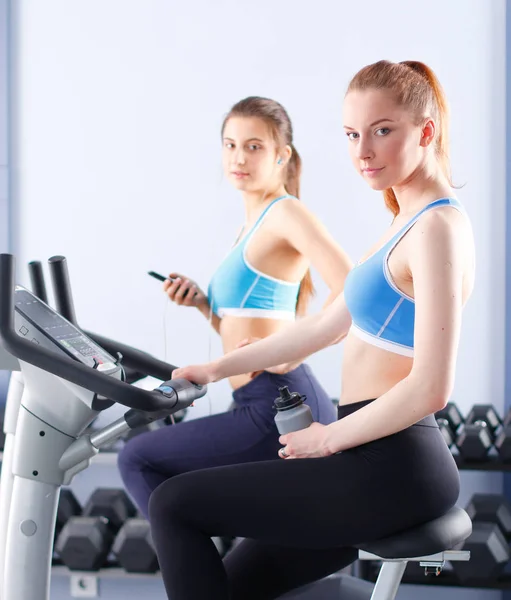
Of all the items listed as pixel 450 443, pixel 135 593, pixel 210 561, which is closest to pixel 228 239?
pixel 450 443

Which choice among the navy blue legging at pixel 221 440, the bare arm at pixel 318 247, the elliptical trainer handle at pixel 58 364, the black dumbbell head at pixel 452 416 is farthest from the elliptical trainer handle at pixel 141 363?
the black dumbbell head at pixel 452 416

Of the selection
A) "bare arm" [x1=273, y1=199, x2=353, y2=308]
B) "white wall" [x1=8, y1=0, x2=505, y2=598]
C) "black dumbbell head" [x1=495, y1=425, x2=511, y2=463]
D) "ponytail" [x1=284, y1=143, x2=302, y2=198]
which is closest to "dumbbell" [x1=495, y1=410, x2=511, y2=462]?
"black dumbbell head" [x1=495, y1=425, x2=511, y2=463]

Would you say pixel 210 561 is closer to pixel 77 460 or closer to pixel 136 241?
pixel 77 460

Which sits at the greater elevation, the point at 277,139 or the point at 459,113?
the point at 459,113

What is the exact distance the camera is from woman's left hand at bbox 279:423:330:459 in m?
1.52

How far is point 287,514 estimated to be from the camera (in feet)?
4.84

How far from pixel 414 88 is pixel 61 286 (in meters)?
0.85

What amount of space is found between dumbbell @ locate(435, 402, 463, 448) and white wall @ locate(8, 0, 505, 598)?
29 centimetres

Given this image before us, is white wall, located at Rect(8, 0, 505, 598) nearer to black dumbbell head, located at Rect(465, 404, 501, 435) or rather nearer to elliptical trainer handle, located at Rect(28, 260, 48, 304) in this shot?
black dumbbell head, located at Rect(465, 404, 501, 435)

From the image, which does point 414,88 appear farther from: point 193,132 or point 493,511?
point 193,132

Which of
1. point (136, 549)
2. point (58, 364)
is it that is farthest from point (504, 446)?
point (58, 364)

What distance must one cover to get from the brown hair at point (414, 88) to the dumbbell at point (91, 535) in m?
2.11

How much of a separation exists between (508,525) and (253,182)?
1555 mm

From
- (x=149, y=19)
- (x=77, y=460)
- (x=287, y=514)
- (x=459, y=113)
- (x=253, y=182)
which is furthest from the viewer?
(x=149, y=19)
